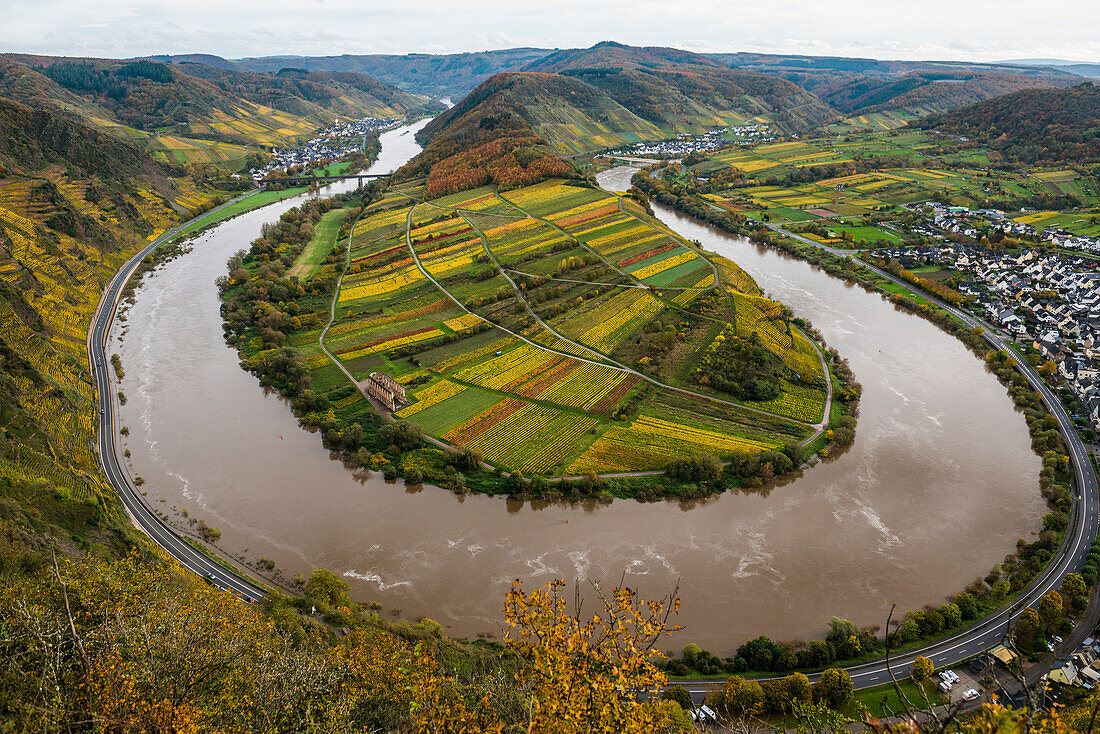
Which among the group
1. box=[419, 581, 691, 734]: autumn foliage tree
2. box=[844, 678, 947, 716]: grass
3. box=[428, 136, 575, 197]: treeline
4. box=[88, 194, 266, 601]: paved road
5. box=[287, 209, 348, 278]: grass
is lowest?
box=[88, 194, 266, 601]: paved road

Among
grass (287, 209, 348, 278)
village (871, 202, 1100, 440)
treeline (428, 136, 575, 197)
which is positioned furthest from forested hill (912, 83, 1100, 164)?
grass (287, 209, 348, 278)

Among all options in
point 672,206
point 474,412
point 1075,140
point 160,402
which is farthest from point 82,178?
point 1075,140

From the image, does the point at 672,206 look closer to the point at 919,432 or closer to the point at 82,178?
the point at 919,432

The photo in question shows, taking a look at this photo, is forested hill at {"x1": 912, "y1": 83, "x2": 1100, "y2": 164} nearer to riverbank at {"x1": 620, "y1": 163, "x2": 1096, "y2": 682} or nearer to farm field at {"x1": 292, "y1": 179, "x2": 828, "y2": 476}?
riverbank at {"x1": 620, "y1": 163, "x2": 1096, "y2": 682}

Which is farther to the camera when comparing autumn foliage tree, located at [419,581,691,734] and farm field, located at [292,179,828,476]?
farm field, located at [292,179,828,476]

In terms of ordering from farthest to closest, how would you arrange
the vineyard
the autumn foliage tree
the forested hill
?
the forested hill, the vineyard, the autumn foliage tree

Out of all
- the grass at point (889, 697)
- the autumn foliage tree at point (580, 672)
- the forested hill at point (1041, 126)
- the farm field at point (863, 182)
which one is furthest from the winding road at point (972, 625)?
the forested hill at point (1041, 126)
